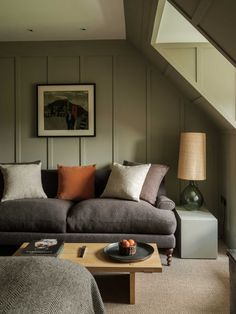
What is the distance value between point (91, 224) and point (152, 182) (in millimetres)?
906

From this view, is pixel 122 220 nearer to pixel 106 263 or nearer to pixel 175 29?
pixel 106 263

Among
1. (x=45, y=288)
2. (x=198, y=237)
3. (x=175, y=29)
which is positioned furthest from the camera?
(x=198, y=237)

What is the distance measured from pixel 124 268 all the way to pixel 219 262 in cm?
134

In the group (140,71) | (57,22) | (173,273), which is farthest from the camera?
(140,71)

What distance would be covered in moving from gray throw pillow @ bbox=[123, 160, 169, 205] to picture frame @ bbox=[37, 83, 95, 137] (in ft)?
2.83

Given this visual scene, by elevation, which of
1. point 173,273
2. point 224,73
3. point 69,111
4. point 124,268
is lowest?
point 173,273

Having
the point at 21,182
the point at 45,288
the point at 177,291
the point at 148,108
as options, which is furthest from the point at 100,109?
the point at 45,288

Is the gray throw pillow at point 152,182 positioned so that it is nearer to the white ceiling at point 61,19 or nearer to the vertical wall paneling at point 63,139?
the vertical wall paneling at point 63,139

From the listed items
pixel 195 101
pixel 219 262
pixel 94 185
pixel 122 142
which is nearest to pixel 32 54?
pixel 122 142

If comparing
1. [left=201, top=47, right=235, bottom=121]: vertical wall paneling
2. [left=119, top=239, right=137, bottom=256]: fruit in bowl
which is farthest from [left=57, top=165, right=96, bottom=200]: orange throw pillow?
[left=201, top=47, right=235, bottom=121]: vertical wall paneling

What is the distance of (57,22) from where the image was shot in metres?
3.31

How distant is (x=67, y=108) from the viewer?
3.97 meters

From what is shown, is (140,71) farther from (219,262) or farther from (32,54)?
(219,262)

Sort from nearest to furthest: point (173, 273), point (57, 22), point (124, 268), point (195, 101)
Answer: point (124, 268) < point (173, 273) < point (57, 22) < point (195, 101)
